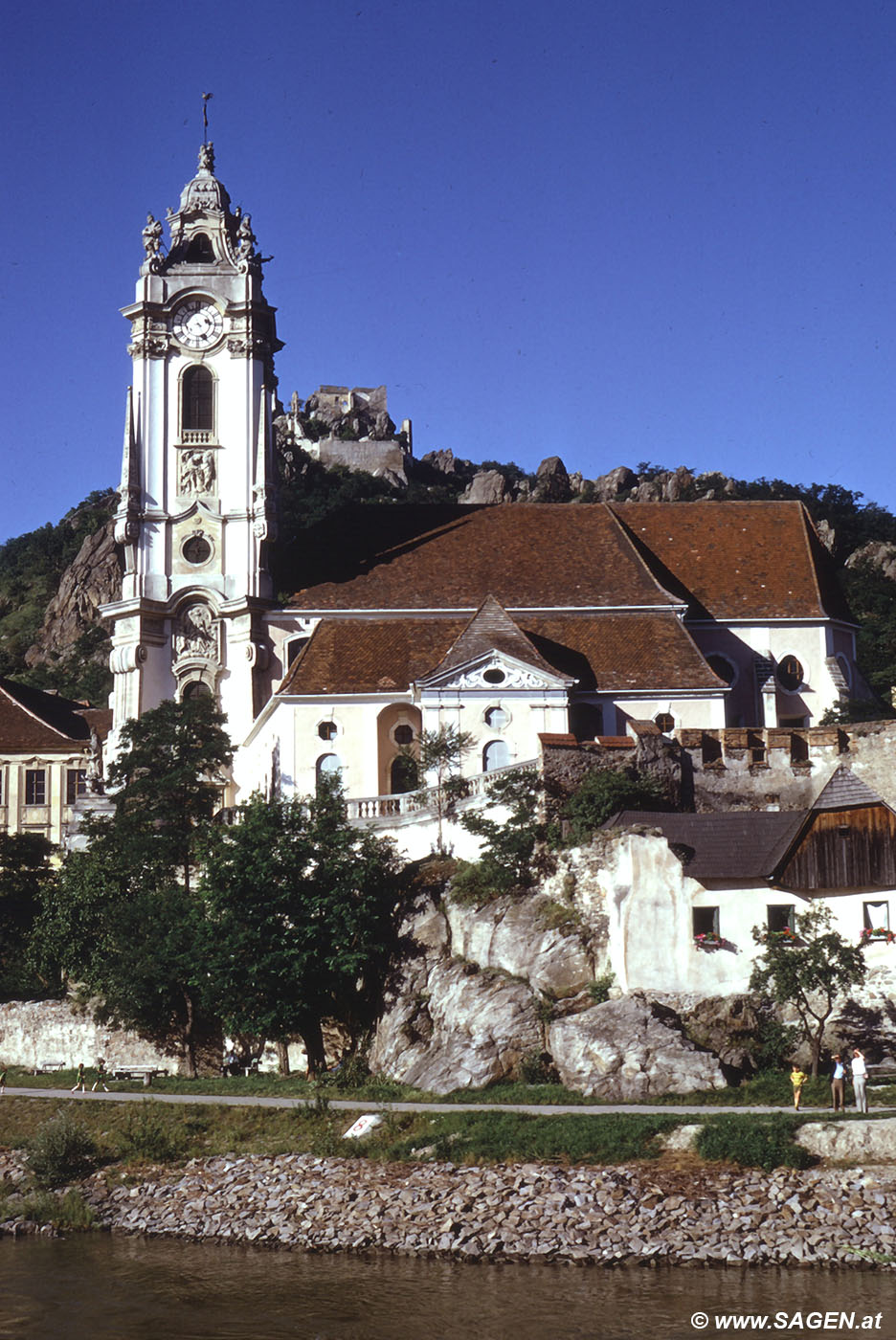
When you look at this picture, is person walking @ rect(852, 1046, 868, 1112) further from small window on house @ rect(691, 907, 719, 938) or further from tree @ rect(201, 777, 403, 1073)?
tree @ rect(201, 777, 403, 1073)

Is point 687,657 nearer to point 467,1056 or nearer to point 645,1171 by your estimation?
point 467,1056

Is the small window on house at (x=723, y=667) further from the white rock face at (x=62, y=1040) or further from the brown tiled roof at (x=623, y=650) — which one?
the white rock face at (x=62, y=1040)

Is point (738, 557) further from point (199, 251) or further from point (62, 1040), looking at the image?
point (62, 1040)

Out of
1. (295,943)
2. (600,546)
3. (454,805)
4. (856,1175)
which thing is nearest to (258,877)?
(295,943)

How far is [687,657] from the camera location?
60.6 metres

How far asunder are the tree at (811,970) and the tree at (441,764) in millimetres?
12494

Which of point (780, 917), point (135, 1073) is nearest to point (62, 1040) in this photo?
point (135, 1073)

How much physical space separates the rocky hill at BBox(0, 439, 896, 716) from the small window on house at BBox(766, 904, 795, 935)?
23658 mm

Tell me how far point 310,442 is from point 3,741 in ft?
356

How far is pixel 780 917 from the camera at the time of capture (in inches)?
1603

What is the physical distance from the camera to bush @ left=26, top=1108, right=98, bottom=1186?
129 feet

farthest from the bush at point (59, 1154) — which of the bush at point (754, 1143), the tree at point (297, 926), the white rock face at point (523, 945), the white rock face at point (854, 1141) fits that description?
the white rock face at point (854, 1141)

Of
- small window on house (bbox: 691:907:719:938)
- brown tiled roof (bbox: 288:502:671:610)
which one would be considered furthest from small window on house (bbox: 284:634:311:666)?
small window on house (bbox: 691:907:719:938)

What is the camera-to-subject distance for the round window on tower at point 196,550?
6694cm
